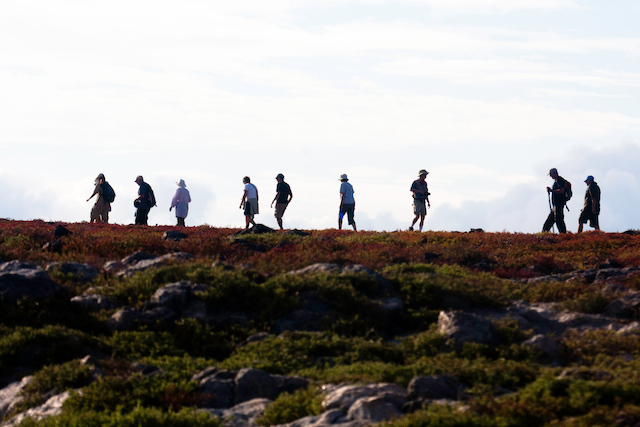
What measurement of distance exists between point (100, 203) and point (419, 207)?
14595 millimetres

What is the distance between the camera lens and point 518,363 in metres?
10.5

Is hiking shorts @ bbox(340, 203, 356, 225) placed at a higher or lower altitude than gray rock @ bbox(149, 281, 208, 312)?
higher

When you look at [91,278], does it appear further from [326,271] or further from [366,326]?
[366,326]

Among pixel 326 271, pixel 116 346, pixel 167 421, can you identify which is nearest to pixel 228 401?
pixel 167 421

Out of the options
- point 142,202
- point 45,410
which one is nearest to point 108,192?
point 142,202

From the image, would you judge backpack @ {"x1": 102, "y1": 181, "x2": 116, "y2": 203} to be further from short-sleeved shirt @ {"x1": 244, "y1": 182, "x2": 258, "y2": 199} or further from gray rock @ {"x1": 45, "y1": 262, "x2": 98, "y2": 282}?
gray rock @ {"x1": 45, "y1": 262, "x2": 98, "y2": 282}

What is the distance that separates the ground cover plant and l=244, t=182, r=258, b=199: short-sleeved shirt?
45.6 feet

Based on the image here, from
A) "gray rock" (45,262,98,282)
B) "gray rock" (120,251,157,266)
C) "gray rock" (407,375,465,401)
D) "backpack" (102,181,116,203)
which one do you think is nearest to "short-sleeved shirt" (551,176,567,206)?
"gray rock" (120,251,157,266)

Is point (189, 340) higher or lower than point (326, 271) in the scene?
lower

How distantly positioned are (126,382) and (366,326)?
432 centimetres

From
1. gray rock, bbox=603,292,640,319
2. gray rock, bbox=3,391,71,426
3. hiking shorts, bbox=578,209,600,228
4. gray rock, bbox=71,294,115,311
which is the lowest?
gray rock, bbox=3,391,71,426

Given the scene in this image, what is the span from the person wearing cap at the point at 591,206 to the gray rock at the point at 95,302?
21.5 m

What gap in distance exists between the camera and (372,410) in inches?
342

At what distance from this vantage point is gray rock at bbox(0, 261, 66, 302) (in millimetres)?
13344
